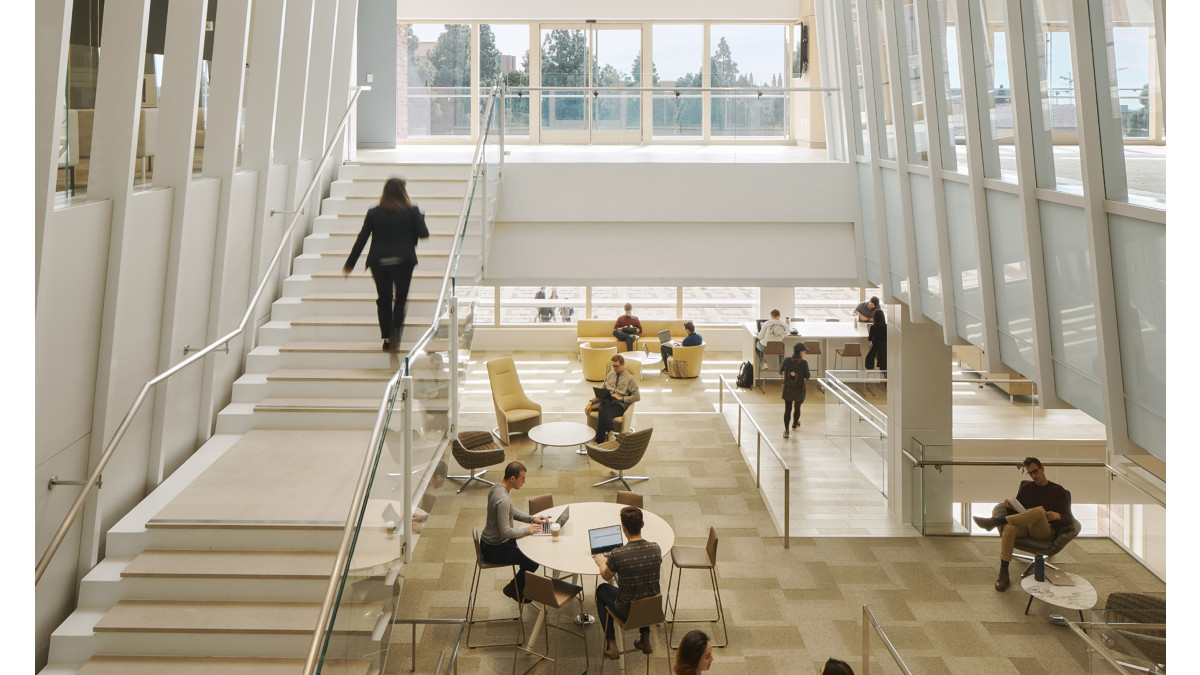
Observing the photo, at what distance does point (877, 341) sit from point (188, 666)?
14764 mm

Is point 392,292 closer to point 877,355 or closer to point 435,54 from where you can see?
point 877,355

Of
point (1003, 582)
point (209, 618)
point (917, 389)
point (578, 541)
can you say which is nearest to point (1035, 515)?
point (1003, 582)

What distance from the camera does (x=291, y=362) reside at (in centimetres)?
836

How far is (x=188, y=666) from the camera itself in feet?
17.7

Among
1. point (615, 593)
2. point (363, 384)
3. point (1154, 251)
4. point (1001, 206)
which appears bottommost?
point (615, 593)

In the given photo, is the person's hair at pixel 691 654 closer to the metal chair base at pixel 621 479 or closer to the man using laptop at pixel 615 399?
the metal chair base at pixel 621 479

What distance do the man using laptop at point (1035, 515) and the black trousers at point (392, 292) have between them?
20.4ft

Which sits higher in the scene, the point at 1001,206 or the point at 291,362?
the point at 1001,206

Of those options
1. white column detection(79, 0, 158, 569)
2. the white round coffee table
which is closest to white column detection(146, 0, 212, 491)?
white column detection(79, 0, 158, 569)

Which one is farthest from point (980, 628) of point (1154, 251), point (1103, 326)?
point (1154, 251)

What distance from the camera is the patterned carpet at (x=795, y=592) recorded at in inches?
302

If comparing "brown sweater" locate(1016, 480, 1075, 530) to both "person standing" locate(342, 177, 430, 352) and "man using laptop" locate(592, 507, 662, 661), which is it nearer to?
"man using laptop" locate(592, 507, 662, 661)
